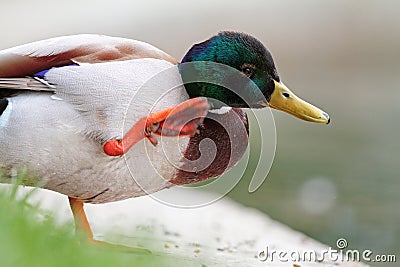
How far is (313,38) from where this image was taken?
1075 cm

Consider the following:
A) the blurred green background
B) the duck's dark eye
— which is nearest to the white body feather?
the duck's dark eye

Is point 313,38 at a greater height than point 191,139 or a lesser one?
lesser

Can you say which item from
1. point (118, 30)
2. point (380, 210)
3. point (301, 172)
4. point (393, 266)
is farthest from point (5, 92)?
point (118, 30)

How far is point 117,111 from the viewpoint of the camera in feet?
8.76

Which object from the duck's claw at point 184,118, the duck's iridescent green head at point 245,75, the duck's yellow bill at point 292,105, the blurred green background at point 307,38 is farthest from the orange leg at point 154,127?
the blurred green background at point 307,38

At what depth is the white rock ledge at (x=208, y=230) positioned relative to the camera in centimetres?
293

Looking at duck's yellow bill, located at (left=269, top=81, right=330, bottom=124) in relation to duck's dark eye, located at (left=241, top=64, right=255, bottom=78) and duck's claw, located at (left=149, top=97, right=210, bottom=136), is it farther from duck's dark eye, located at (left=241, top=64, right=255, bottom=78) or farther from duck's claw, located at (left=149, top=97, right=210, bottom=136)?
duck's claw, located at (left=149, top=97, right=210, bottom=136)

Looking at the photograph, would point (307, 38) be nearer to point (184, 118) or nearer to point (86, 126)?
point (184, 118)

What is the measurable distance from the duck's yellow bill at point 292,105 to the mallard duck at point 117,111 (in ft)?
0.07

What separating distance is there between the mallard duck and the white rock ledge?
0.47ft

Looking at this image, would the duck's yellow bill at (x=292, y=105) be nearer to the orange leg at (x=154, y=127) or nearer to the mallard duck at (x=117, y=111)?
the mallard duck at (x=117, y=111)

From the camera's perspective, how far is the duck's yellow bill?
2.97 meters

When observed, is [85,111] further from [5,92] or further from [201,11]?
[201,11]

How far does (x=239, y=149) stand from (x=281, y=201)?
11.2ft
